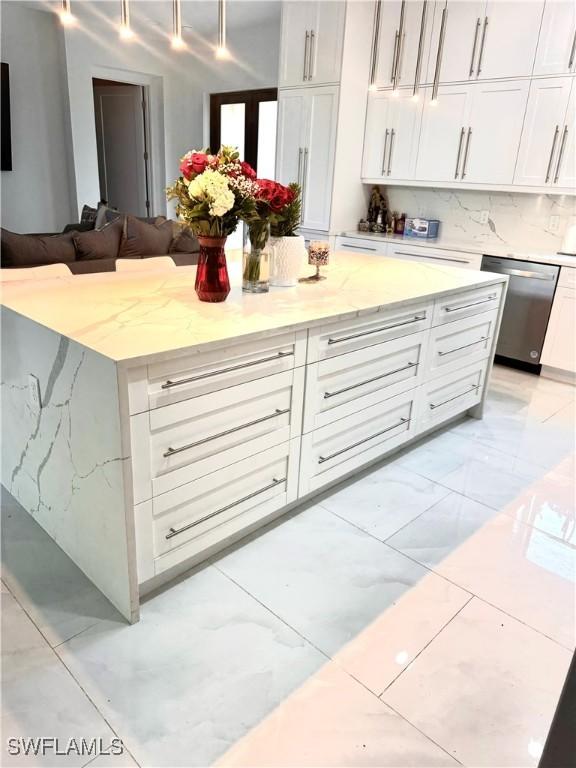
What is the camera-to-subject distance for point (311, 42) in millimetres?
4793

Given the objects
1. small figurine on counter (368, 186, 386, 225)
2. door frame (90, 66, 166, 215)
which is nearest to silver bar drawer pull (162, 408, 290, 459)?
small figurine on counter (368, 186, 386, 225)

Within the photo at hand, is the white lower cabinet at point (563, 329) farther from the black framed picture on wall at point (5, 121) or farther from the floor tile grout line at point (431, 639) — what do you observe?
the black framed picture on wall at point (5, 121)

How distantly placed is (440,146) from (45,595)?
4445 mm

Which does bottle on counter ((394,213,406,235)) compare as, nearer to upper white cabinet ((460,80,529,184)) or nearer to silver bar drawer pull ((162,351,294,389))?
upper white cabinet ((460,80,529,184))

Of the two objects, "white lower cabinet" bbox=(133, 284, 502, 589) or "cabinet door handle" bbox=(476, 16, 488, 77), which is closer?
"white lower cabinet" bbox=(133, 284, 502, 589)

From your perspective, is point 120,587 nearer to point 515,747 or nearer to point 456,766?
point 456,766

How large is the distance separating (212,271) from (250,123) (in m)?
5.09

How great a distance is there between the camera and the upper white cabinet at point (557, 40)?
12.4ft

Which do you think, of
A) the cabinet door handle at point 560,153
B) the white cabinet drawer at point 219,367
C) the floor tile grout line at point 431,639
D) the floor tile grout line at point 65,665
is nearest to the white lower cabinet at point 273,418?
the white cabinet drawer at point 219,367

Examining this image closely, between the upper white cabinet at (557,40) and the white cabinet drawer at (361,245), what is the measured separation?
1740 mm

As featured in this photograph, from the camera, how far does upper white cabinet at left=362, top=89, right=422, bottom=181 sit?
15.6 ft

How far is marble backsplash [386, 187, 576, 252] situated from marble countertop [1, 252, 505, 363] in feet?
6.54

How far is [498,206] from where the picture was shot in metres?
4.72

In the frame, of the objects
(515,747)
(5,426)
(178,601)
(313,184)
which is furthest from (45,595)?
(313,184)
